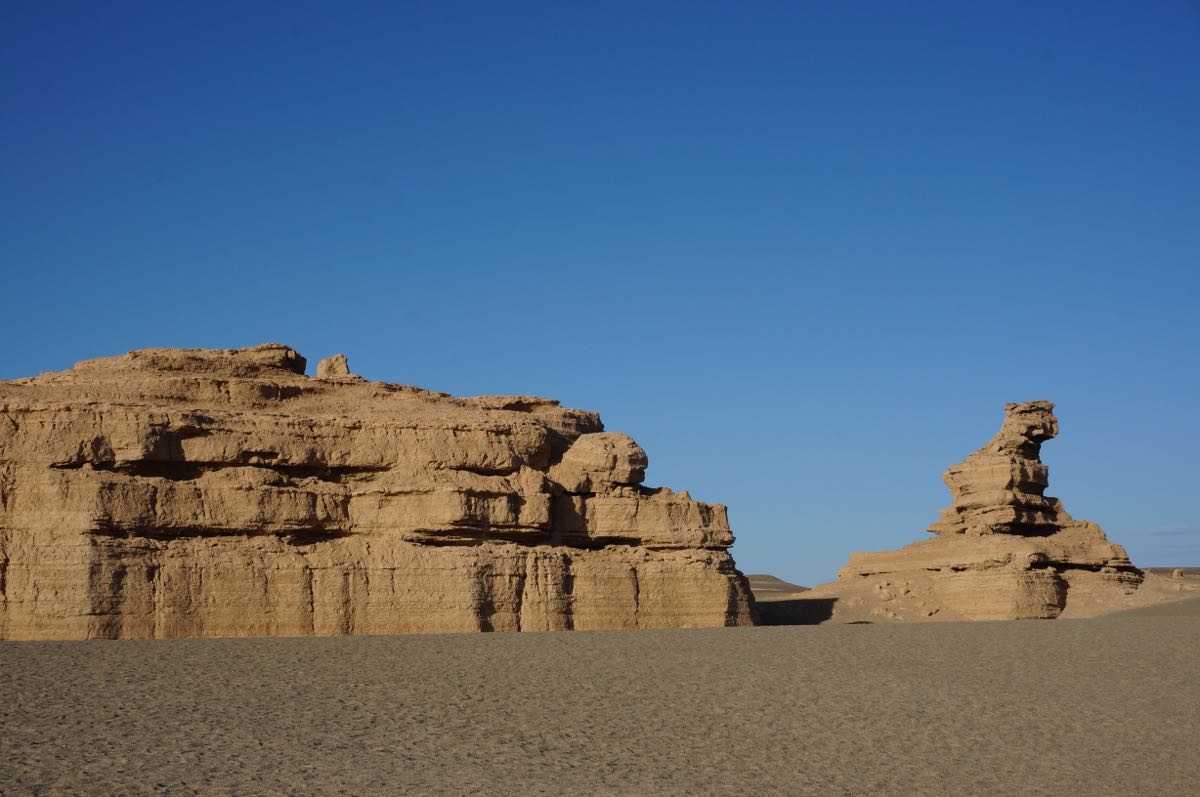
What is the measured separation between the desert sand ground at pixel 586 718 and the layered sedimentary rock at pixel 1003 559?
39.7 ft

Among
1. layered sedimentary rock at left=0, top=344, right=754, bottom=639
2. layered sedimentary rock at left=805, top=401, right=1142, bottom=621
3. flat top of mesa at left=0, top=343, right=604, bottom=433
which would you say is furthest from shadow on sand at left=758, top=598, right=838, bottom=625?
flat top of mesa at left=0, top=343, right=604, bottom=433

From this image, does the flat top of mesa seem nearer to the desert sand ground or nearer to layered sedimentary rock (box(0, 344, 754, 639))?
layered sedimentary rock (box(0, 344, 754, 639))

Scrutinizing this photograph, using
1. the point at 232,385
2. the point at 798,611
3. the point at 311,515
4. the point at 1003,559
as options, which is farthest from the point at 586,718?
the point at 798,611

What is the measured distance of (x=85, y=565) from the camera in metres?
24.9

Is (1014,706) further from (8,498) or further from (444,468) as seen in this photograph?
(8,498)

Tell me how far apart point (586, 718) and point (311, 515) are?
11.5 meters

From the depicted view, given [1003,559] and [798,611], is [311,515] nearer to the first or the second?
[798,611]

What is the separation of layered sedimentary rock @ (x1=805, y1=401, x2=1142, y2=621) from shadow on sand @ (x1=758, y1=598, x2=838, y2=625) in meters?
0.36

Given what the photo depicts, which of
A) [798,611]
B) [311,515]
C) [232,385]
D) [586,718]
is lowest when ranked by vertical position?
[586,718]

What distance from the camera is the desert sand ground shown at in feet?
49.8

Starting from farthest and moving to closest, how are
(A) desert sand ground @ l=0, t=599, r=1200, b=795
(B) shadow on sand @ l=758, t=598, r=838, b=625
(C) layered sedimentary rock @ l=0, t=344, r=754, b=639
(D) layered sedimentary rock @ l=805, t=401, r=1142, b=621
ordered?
(B) shadow on sand @ l=758, t=598, r=838, b=625 < (D) layered sedimentary rock @ l=805, t=401, r=1142, b=621 < (C) layered sedimentary rock @ l=0, t=344, r=754, b=639 < (A) desert sand ground @ l=0, t=599, r=1200, b=795

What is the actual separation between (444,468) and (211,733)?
13595mm

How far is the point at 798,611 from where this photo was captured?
42.2 m

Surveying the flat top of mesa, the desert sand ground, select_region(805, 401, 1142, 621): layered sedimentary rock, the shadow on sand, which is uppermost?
the flat top of mesa
